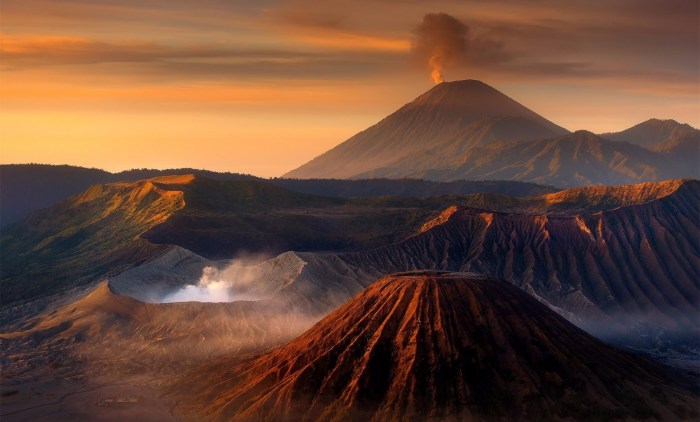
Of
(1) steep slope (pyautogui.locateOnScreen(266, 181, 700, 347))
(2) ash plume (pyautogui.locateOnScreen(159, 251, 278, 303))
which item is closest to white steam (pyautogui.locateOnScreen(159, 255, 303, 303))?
(2) ash plume (pyautogui.locateOnScreen(159, 251, 278, 303))

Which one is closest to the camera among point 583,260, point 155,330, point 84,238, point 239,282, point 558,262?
point 155,330

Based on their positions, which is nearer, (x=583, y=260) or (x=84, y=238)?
(x=583, y=260)

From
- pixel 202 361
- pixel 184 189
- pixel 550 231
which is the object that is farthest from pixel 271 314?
pixel 184 189

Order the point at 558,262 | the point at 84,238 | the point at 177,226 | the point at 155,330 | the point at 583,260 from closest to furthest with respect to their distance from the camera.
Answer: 1. the point at 155,330
2. the point at 583,260
3. the point at 558,262
4. the point at 177,226
5. the point at 84,238

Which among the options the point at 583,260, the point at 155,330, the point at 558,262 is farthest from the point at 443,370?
the point at 583,260

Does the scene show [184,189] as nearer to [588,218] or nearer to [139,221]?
[139,221]

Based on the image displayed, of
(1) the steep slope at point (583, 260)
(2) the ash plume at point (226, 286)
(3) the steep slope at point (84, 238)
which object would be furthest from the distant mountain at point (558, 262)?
(3) the steep slope at point (84, 238)

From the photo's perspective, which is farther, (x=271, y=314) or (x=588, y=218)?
(x=588, y=218)

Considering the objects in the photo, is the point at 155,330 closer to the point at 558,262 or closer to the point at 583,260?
the point at 558,262

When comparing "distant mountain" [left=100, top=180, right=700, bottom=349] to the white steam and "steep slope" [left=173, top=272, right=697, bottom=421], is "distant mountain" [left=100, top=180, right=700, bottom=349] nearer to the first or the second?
the white steam
